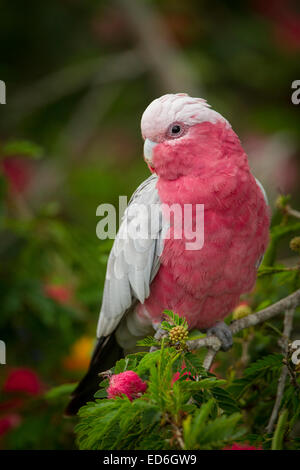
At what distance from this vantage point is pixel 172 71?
6.35 meters

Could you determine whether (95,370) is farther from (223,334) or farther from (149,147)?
(149,147)

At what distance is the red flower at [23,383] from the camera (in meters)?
3.87

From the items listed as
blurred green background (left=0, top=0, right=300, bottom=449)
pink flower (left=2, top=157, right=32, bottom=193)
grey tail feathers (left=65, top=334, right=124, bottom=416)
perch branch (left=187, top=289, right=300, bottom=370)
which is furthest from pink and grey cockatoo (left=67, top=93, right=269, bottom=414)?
pink flower (left=2, top=157, right=32, bottom=193)

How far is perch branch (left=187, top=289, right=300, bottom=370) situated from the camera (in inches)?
105

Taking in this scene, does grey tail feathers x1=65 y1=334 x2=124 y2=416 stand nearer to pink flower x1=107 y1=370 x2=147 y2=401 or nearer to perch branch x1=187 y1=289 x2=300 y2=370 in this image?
perch branch x1=187 y1=289 x2=300 y2=370

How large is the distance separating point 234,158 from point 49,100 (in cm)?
465

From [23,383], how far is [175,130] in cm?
236

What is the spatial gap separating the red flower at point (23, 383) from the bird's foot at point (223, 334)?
1.58m

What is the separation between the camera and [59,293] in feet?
14.2

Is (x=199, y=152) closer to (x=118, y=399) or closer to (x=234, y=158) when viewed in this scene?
(x=234, y=158)

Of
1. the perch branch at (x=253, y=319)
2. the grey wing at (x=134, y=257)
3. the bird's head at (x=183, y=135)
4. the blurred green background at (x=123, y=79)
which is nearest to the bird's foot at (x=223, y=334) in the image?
the perch branch at (x=253, y=319)

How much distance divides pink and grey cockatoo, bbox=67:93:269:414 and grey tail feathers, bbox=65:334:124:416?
38 centimetres

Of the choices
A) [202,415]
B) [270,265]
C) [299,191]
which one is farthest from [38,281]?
[299,191]

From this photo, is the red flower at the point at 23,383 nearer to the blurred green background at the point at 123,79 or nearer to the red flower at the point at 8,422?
the red flower at the point at 8,422
